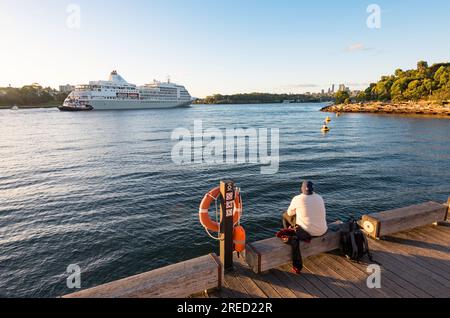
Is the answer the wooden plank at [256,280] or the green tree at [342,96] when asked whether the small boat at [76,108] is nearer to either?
the wooden plank at [256,280]

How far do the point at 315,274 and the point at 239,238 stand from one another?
1601 millimetres

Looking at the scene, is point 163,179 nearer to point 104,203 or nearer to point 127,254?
point 104,203

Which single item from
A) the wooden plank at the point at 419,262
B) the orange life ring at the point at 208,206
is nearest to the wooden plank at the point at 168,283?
the orange life ring at the point at 208,206

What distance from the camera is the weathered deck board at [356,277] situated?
439cm

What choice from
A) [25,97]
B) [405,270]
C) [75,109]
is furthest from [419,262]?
[25,97]

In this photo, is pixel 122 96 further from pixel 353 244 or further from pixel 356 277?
pixel 356 277

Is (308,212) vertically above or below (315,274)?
above

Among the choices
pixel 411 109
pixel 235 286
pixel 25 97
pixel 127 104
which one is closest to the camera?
pixel 235 286

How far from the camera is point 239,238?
4.97 meters

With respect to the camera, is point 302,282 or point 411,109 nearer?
point 302,282

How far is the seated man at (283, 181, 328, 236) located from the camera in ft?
16.0

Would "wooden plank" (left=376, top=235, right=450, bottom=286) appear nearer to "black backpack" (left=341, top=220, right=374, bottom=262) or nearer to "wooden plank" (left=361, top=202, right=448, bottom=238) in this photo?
"wooden plank" (left=361, top=202, right=448, bottom=238)
